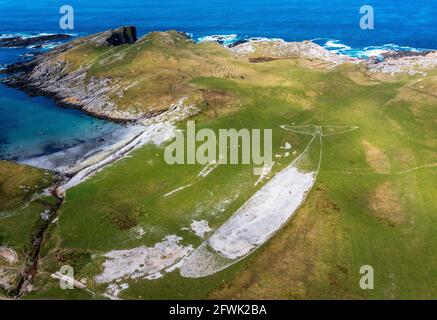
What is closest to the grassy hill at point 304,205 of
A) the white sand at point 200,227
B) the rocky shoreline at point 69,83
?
the white sand at point 200,227

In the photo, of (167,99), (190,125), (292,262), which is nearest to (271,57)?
(167,99)

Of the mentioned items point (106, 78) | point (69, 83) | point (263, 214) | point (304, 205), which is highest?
point (106, 78)

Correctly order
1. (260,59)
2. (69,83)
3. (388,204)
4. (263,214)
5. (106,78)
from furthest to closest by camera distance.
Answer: (260,59) < (69,83) < (106,78) < (388,204) < (263,214)

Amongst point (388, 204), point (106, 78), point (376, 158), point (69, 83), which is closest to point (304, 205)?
point (388, 204)

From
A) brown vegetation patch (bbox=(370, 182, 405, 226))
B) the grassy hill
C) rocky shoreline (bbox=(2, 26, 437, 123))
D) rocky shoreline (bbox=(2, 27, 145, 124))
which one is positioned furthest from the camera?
rocky shoreline (bbox=(2, 26, 437, 123))

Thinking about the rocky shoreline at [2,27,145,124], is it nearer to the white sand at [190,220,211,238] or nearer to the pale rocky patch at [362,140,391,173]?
the white sand at [190,220,211,238]

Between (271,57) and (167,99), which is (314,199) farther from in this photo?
(271,57)

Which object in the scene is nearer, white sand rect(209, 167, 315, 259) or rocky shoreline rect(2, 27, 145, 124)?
white sand rect(209, 167, 315, 259)

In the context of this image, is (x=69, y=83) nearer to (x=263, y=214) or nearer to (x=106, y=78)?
(x=106, y=78)

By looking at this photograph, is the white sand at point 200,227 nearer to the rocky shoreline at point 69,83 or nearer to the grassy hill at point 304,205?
the grassy hill at point 304,205

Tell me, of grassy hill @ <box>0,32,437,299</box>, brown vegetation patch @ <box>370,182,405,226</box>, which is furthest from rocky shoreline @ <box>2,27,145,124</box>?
brown vegetation patch @ <box>370,182,405,226</box>

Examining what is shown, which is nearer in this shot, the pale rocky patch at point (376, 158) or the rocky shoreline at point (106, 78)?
the pale rocky patch at point (376, 158)
